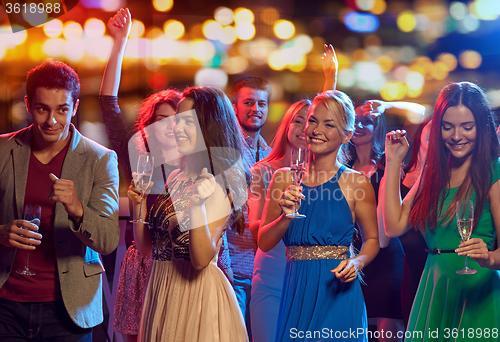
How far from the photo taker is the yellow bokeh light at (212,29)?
5.90 metres

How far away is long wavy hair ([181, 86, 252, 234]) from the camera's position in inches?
71.1

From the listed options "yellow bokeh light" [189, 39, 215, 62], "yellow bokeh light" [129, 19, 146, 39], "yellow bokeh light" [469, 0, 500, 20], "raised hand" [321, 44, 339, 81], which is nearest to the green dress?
"raised hand" [321, 44, 339, 81]

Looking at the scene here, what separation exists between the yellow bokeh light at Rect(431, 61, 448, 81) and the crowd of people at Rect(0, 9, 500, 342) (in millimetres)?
4189

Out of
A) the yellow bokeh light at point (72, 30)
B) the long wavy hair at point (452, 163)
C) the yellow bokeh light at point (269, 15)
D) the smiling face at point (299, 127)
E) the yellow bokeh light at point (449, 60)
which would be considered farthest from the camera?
the yellow bokeh light at point (72, 30)

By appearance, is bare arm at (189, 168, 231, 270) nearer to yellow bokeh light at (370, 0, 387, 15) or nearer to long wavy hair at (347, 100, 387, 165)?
long wavy hair at (347, 100, 387, 165)

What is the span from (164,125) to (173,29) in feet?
12.8

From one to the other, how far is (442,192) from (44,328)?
1816 mm

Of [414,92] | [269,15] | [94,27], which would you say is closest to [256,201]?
[269,15]

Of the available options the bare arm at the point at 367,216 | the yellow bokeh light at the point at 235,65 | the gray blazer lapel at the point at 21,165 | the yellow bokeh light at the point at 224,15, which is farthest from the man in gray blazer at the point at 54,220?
the yellow bokeh light at the point at 235,65

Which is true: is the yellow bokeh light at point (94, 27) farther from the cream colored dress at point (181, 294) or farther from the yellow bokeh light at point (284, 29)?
the cream colored dress at point (181, 294)

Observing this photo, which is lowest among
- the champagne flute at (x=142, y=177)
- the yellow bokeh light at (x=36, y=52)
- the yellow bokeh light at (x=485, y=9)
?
the champagne flute at (x=142, y=177)

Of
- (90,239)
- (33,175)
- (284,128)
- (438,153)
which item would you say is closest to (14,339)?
(90,239)

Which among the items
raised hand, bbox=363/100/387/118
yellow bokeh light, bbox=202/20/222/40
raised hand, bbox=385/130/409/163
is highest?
yellow bokeh light, bbox=202/20/222/40

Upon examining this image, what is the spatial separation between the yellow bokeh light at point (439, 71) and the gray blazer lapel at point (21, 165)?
533cm
